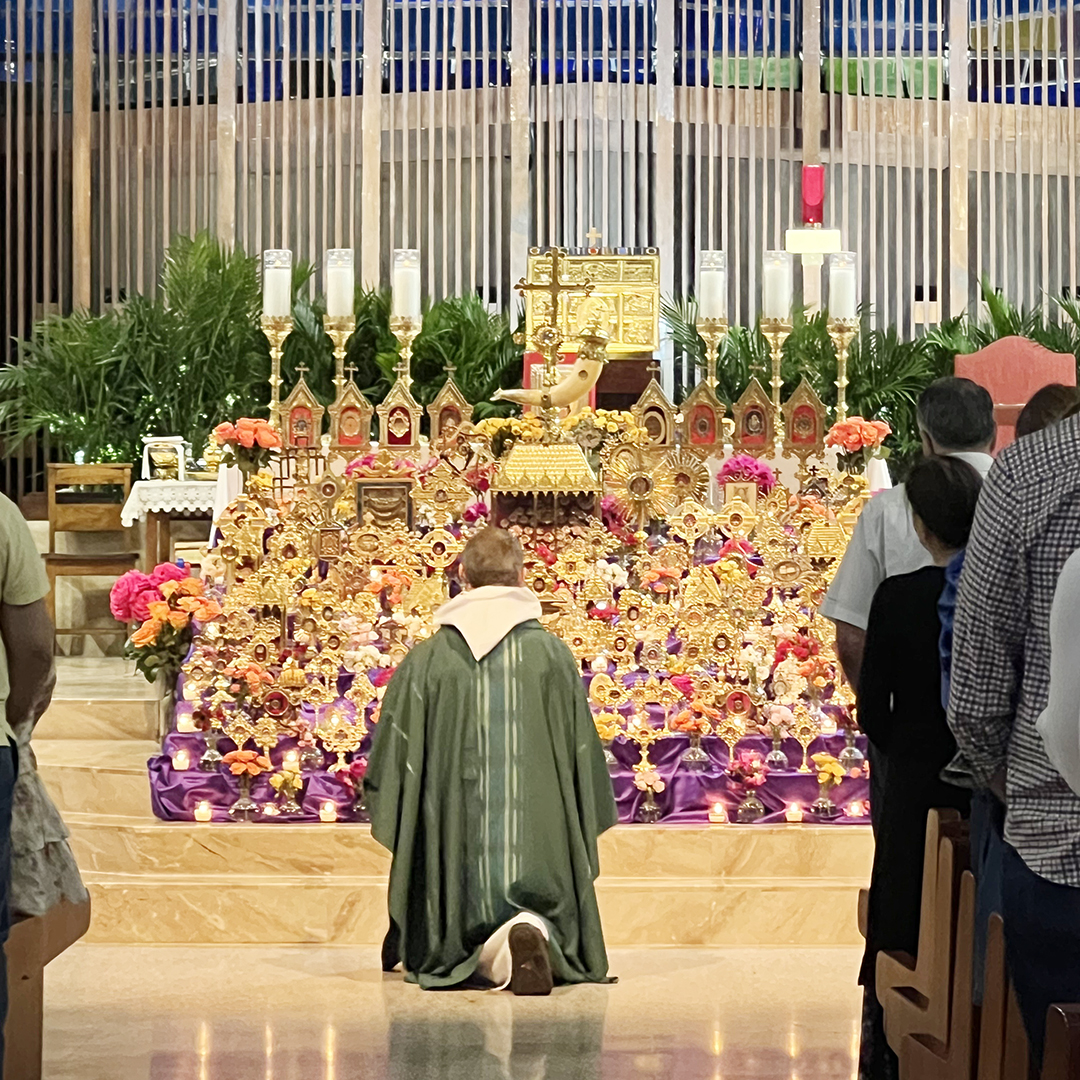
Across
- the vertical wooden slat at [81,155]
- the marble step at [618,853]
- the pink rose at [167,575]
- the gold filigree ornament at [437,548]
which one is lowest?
the marble step at [618,853]

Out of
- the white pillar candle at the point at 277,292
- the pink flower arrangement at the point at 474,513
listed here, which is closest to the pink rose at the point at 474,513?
the pink flower arrangement at the point at 474,513

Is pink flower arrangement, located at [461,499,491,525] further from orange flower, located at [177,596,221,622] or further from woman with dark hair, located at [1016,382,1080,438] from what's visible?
woman with dark hair, located at [1016,382,1080,438]

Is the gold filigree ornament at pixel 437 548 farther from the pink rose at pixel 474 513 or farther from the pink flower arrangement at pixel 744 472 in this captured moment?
the pink flower arrangement at pixel 744 472

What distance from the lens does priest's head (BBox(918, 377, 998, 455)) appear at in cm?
483

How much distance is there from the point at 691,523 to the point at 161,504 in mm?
3577

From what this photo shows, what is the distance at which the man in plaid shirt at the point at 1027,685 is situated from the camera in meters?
3.26

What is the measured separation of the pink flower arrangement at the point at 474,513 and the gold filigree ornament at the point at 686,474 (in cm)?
76

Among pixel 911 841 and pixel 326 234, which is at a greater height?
pixel 326 234

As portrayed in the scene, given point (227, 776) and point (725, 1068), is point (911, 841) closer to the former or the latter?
point (725, 1068)

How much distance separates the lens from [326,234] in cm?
1596

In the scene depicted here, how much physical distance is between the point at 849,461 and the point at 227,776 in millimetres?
2835

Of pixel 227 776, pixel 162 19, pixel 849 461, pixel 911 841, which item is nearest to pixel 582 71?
pixel 162 19

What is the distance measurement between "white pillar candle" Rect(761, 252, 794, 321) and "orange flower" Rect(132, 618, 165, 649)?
Answer: 2643 millimetres

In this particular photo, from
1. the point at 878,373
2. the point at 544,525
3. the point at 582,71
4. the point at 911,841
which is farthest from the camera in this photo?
the point at 582,71
